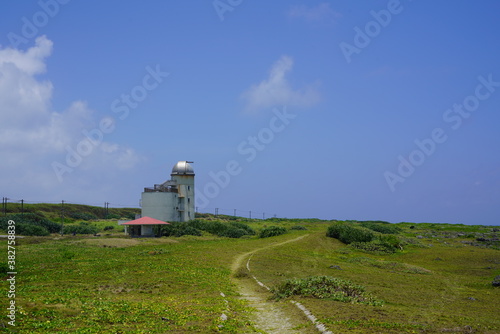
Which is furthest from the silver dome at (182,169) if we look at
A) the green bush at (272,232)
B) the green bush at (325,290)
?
the green bush at (325,290)

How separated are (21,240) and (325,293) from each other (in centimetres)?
3842

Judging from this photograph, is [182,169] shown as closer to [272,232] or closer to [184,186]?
[184,186]

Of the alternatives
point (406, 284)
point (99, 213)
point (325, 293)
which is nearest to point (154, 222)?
point (406, 284)

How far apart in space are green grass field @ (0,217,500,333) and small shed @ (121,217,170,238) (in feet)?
72.2

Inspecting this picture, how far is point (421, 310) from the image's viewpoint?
16.9m

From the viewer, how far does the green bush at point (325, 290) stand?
17188 mm

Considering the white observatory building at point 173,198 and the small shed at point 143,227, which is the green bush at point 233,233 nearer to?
the white observatory building at point 173,198

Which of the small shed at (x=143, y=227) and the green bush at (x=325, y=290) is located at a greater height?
the small shed at (x=143, y=227)

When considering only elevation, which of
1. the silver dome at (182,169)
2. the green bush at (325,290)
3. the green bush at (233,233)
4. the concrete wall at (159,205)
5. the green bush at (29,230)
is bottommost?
the green bush at (325,290)

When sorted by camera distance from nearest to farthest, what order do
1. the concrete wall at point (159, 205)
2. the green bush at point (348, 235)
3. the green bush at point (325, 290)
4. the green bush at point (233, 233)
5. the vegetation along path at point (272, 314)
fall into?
1. the vegetation along path at point (272, 314)
2. the green bush at point (325, 290)
3. the green bush at point (348, 235)
4. the concrete wall at point (159, 205)
5. the green bush at point (233, 233)

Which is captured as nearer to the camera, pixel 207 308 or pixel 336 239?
pixel 207 308

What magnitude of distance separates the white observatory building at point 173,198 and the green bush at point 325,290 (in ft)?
156

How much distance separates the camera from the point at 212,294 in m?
19.0

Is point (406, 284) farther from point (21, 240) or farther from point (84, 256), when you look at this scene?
point (21, 240)
